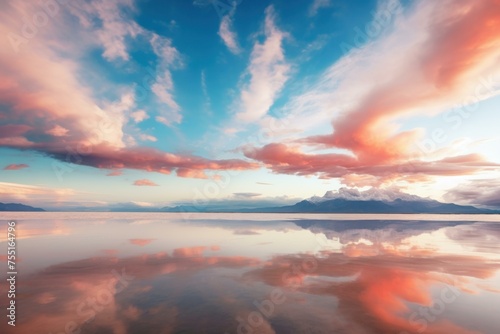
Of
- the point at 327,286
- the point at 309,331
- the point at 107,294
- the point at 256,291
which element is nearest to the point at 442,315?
the point at 327,286

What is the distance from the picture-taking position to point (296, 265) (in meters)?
17.0

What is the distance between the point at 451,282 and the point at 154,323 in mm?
14795

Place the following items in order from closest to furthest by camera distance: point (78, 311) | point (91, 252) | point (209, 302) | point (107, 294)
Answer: point (78, 311), point (209, 302), point (107, 294), point (91, 252)

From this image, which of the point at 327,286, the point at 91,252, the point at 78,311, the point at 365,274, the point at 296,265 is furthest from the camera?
the point at 91,252

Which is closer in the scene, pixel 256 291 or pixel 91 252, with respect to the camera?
pixel 256 291

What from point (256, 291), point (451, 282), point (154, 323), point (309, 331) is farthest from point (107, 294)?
point (451, 282)

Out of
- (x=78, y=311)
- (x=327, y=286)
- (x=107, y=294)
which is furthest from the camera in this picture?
(x=327, y=286)

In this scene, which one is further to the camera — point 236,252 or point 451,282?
point 236,252

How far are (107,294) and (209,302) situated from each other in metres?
4.64

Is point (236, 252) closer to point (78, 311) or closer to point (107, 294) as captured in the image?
point (107, 294)

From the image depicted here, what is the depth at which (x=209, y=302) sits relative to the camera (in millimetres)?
10672

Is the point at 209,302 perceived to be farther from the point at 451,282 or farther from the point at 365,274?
the point at 451,282

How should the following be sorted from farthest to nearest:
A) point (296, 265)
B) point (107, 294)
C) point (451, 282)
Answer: point (296, 265), point (451, 282), point (107, 294)

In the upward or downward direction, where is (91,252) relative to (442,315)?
upward
